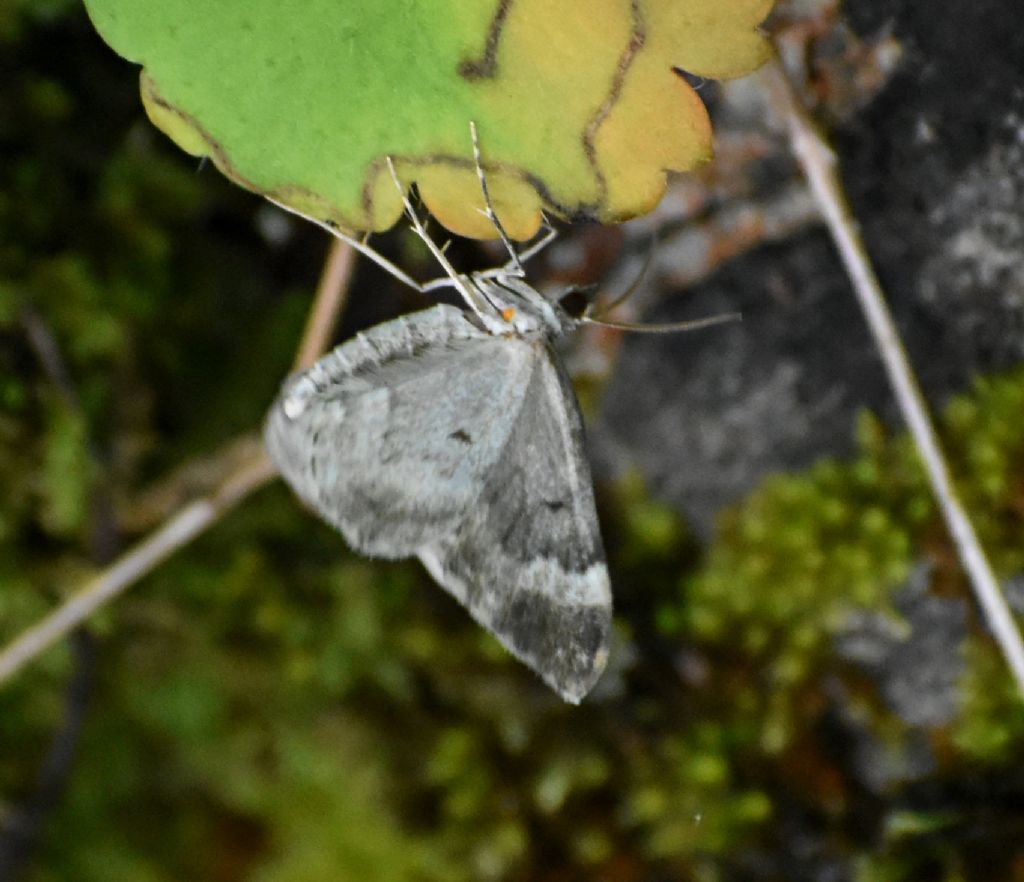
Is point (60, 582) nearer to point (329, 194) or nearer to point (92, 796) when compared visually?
point (92, 796)

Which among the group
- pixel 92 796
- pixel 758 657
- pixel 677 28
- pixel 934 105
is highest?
pixel 677 28

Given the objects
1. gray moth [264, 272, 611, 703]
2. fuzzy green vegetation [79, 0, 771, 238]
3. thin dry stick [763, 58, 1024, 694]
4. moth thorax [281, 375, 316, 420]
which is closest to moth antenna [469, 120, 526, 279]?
fuzzy green vegetation [79, 0, 771, 238]

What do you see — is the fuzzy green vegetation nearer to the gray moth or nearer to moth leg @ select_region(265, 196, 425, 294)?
moth leg @ select_region(265, 196, 425, 294)

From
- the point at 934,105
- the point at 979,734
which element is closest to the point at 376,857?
the point at 979,734

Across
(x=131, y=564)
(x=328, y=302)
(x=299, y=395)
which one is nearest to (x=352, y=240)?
(x=299, y=395)

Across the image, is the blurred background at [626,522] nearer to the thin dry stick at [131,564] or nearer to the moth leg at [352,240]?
the thin dry stick at [131,564]
